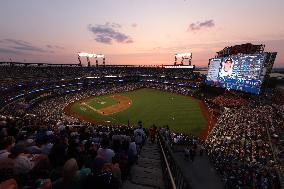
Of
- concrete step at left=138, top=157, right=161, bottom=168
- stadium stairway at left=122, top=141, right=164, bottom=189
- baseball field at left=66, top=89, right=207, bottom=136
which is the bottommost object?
baseball field at left=66, top=89, right=207, bottom=136

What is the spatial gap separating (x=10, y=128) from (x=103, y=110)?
1460 inches

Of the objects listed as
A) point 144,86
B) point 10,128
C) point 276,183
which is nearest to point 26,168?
point 10,128

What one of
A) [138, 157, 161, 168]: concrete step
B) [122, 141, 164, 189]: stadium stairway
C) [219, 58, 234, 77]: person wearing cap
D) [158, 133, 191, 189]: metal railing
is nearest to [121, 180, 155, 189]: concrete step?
[122, 141, 164, 189]: stadium stairway

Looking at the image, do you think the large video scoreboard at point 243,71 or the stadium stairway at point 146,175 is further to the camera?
the large video scoreboard at point 243,71

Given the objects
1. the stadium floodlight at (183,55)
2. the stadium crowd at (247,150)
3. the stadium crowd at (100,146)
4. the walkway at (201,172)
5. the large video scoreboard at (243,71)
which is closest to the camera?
the stadium crowd at (100,146)

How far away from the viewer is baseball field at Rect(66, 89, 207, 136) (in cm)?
3875

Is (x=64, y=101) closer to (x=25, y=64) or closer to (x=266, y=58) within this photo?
(x=25, y=64)

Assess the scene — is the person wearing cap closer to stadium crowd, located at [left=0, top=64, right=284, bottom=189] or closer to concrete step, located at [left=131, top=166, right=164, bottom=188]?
stadium crowd, located at [left=0, top=64, right=284, bottom=189]

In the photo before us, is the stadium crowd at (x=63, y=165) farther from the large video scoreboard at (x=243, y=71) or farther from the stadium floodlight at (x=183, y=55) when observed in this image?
the stadium floodlight at (x=183, y=55)

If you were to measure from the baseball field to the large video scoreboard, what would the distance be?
24.7 feet

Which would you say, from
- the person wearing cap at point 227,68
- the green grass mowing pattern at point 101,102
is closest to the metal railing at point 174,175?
the green grass mowing pattern at point 101,102

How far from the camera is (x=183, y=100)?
5669 cm

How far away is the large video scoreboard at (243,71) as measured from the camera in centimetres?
4016

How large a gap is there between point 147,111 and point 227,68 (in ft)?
62.3
